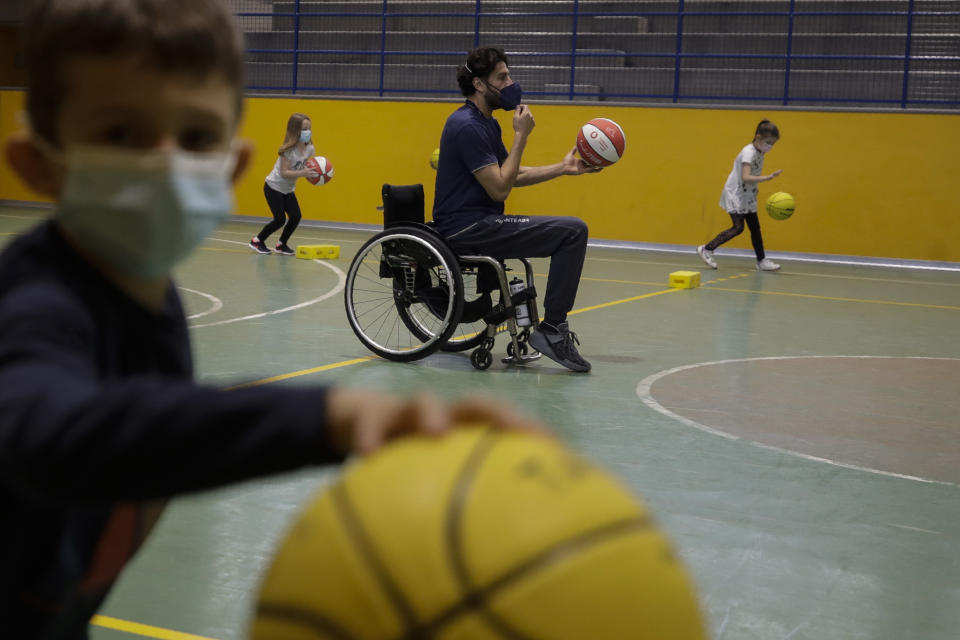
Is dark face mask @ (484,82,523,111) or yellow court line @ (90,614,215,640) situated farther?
dark face mask @ (484,82,523,111)

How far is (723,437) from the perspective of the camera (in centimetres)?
468

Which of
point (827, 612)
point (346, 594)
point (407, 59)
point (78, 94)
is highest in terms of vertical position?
point (407, 59)

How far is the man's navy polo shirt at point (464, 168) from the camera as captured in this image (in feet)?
20.0

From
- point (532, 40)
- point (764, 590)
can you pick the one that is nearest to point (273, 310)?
point (764, 590)

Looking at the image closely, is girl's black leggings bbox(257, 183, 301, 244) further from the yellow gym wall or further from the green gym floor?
the green gym floor

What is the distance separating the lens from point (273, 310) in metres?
7.88

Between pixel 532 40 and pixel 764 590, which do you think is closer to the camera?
pixel 764 590

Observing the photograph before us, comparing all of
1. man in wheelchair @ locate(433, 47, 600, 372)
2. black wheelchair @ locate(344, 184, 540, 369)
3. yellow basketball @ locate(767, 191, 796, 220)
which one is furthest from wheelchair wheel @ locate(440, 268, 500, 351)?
yellow basketball @ locate(767, 191, 796, 220)

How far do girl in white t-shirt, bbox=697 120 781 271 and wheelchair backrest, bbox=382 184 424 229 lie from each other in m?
6.76

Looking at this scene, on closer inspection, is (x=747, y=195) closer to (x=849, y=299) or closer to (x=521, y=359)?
(x=849, y=299)

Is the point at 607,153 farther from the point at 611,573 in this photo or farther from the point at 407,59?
the point at 407,59

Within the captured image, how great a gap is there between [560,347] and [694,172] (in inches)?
378

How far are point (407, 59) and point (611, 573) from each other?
728 inches

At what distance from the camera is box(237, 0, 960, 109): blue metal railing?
593 inches
